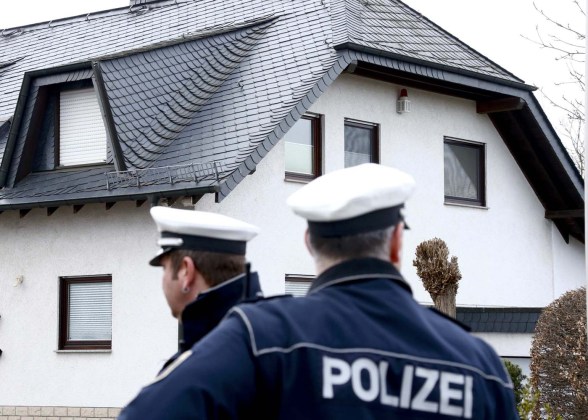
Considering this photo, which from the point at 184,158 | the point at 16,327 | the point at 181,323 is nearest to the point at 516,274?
the point at 184,158

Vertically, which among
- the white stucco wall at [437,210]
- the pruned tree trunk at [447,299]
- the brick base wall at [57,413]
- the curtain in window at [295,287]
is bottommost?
the brick base wall at [57,413]

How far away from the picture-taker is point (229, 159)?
1650 cm

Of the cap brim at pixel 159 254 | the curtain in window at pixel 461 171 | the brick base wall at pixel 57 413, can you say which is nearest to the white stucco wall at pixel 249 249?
the brick base wall at pixel 57 413

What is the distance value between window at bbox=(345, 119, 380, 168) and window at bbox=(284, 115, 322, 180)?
631 millimetres

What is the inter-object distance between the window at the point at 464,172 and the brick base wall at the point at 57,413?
6748mm

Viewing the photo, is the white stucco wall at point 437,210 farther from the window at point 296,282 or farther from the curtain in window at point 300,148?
the curtain in window at point 300,148

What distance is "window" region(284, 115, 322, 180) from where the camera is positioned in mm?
18172

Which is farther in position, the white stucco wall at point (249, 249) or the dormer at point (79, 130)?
the dormer at point (79, 130)

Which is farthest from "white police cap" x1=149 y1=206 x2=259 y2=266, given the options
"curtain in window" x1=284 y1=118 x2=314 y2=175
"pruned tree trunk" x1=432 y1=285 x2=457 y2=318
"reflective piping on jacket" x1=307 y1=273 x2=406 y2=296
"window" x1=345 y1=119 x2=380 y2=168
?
"window" x1=345 y1=119 x2=380 y2=168

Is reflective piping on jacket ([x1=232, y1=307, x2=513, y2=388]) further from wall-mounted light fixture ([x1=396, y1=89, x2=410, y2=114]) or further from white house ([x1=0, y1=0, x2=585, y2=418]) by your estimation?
wall-mounted light fixture ([x1=396, y1=89, x2=410, y2=114])

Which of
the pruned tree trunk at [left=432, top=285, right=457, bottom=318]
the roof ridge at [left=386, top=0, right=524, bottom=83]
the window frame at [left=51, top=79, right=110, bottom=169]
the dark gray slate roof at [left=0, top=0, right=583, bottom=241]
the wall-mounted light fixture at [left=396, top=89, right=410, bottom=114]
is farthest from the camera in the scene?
the roof ridge at [left=386, top=0, right=524, bottom=83]

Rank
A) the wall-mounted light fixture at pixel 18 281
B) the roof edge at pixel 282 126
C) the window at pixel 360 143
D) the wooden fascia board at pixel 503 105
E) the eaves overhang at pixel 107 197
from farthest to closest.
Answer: the wooden fascia board at pixel 503 105, the window at pixel 360 143, the wall-mounted light fixture at pixel 18 281, the eaves overhang at pixel 107 197, the roof edge at pixel 282 126

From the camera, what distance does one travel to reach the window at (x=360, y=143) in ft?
62.8

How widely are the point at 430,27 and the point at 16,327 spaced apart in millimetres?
8763
